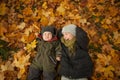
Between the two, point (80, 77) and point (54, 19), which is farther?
point (54, 19)

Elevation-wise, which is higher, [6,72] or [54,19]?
[54,19]

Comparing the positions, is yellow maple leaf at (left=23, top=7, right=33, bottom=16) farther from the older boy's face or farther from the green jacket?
the older boy's face

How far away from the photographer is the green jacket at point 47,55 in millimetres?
4277

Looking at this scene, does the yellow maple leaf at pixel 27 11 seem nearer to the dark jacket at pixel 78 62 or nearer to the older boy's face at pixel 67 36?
the older boy's face at pixel 67 36

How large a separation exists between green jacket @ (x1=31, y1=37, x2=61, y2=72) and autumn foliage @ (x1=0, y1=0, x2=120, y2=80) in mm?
192

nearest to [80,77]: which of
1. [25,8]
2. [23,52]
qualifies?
[23,52]

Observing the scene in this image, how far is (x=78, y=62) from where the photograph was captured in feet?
13.6

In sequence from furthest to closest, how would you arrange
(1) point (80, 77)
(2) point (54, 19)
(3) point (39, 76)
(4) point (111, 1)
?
(4) point (111, 1)
(2) point (54, 19)
(3) point (39, 76)
(1) point (80, 77)

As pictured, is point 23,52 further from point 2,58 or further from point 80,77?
point 80,77

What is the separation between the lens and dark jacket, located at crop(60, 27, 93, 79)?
4118mm

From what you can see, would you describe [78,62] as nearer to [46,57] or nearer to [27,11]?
[46,57]

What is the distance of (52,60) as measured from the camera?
428cm

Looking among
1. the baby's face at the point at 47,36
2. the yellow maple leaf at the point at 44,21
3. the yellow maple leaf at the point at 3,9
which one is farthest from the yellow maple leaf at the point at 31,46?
the yellow maple leaf at the point at 3,9

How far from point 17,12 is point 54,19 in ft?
2.48
